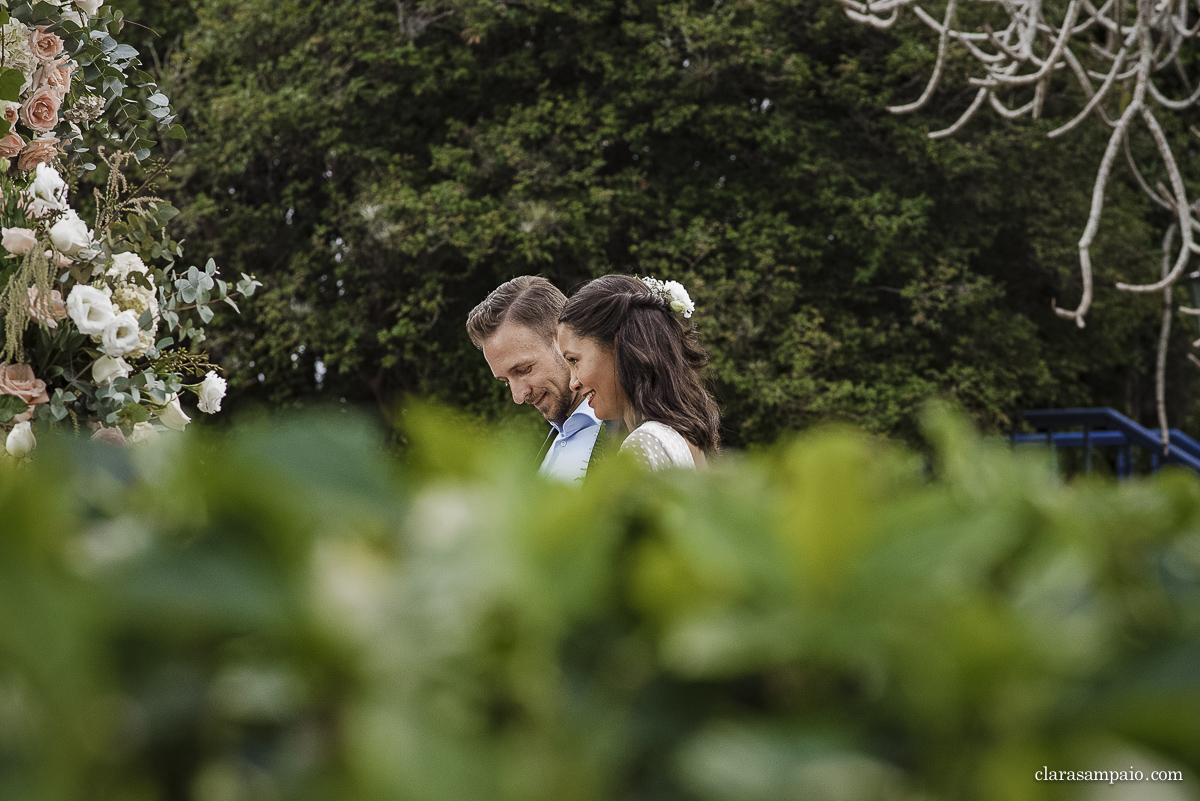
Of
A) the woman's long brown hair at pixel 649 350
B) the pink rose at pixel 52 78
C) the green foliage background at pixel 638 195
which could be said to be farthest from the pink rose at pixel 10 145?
the green foliage background at pixel 638 195

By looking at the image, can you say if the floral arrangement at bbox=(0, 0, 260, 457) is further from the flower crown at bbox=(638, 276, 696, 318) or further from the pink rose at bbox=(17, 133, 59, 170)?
the flower crown at bbox=(638, 276, 696, 318)

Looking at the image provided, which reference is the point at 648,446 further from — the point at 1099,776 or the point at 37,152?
the point at 1099,776

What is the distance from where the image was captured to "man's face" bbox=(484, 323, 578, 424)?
12.6 feet

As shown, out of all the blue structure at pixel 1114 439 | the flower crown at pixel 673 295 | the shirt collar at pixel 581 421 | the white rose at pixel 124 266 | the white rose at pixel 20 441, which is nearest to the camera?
the white rose at pixel 20 441

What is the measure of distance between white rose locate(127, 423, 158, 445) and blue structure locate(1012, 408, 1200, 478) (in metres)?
7.35

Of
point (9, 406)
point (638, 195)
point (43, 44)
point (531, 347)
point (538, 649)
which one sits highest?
point (43, 44)

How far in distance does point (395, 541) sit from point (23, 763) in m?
0.16

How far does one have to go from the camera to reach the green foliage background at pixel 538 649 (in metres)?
0.34

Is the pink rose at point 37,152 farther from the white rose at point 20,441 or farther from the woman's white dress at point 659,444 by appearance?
the woman's white dress at point 659,444

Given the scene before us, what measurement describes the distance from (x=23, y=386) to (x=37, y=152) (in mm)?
566

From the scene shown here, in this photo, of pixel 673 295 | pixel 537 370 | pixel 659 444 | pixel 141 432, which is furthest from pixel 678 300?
pixel 141 432

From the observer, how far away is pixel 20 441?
1.75 m

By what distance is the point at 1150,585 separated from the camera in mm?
485

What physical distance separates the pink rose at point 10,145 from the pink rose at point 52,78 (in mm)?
108
